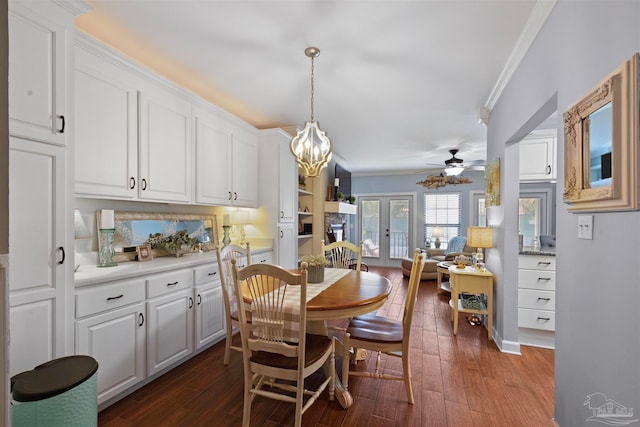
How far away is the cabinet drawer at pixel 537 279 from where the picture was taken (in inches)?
121

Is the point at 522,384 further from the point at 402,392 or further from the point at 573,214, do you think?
the point at 573,214

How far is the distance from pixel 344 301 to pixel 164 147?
2.06 metres

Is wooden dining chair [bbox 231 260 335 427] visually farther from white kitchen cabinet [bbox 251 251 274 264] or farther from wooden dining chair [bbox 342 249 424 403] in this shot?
white kitchen cabinet [bbox 251 251 274 264]

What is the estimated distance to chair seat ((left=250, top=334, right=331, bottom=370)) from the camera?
167 centimetres

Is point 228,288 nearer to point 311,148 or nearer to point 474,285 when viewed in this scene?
point 311,148

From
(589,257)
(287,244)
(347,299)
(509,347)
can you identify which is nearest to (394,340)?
(347,299)

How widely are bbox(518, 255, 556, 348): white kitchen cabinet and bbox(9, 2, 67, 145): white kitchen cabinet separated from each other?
4.05 meters

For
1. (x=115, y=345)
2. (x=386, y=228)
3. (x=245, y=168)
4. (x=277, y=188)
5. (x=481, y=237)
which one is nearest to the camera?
(x=115, y=345)

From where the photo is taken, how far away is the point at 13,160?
56.6 inches

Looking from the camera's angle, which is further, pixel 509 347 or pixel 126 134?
pixel 509 347

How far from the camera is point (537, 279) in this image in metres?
3.10

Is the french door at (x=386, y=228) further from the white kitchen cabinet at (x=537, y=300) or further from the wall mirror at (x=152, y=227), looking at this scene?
the wall mirror at (x=152, y=227)

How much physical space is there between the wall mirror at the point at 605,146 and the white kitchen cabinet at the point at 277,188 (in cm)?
302

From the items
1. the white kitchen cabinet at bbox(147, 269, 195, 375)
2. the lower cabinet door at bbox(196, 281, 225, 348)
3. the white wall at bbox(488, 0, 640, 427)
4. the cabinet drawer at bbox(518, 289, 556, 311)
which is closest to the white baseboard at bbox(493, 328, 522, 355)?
the cabinet drawer at bbox(518, 289, 556, 311)
